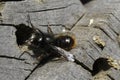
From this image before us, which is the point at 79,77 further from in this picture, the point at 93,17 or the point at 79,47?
the point at 93,17

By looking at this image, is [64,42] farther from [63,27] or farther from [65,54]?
[65,54]

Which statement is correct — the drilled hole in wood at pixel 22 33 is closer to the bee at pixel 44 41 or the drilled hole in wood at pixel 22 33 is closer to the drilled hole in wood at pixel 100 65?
the bee at pixel 44 41

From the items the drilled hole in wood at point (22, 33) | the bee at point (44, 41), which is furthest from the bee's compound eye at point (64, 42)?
the drilled hole in wood at point (22, 33)

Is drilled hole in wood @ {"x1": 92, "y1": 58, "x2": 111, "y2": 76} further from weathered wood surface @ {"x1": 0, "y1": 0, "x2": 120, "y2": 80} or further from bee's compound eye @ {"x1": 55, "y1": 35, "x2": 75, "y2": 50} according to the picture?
bee's compound eye @ {"x1": 55, "y1": 35, "x2": 75, "y2": 50}

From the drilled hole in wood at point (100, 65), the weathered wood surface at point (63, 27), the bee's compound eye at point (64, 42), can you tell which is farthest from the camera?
the bee's compound eye at point (64, 42)

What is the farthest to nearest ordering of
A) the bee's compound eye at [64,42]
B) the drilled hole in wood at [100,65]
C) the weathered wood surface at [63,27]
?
the bee's compound eye at [64,42] < the drilled hole in wood at [100,65] < the weathered wood surface at [63,27]
